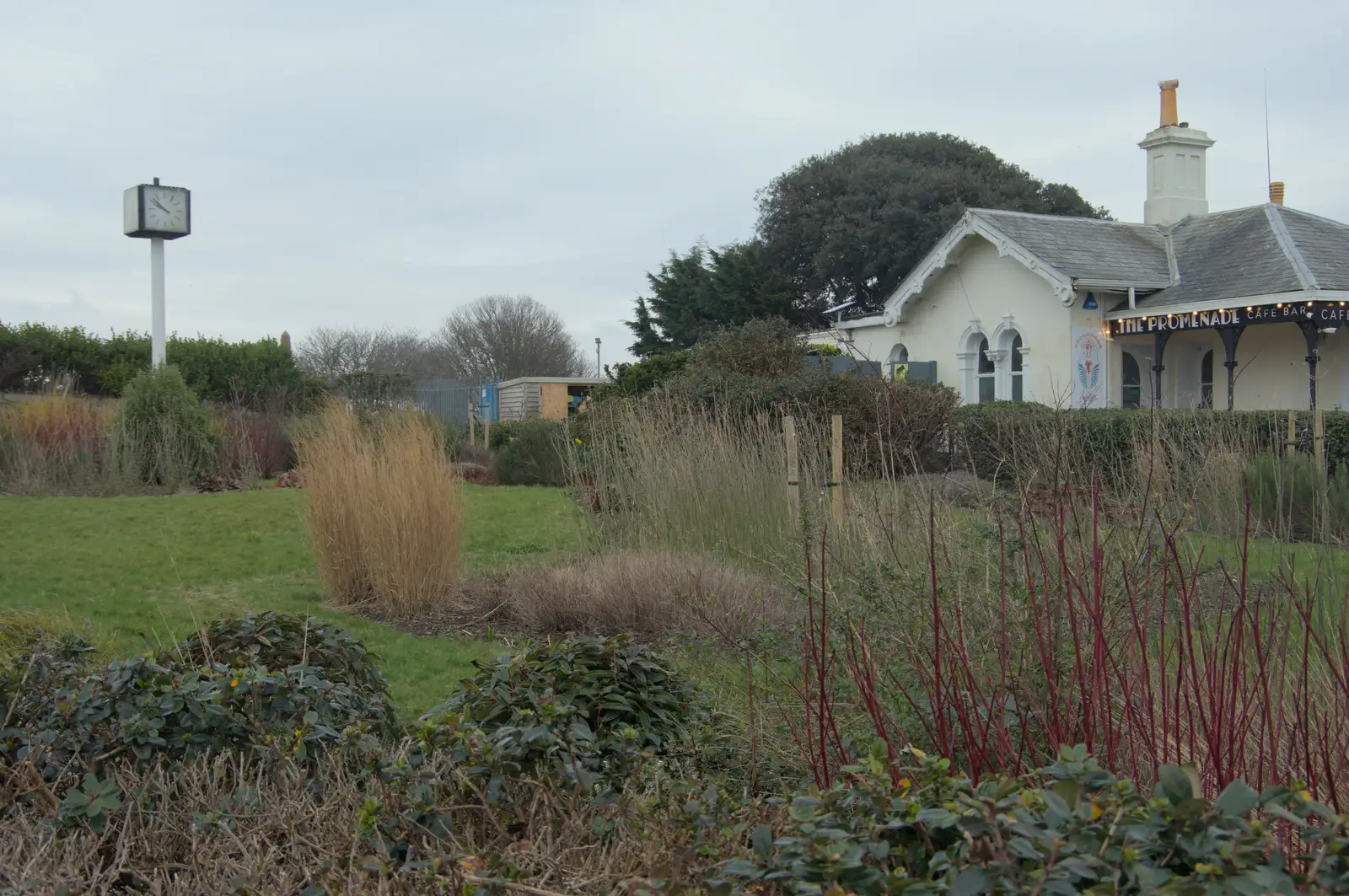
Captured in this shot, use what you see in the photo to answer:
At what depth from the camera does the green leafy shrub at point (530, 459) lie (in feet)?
54.9

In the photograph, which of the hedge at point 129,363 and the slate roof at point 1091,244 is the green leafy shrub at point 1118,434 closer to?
the slate roof at point 1091,244

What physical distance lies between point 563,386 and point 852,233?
10864 mm

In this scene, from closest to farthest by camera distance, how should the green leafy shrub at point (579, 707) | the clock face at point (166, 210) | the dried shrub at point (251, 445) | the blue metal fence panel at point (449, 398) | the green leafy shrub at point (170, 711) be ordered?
the green leafy shrub at point (579, 707), the green leafy shrub at point (170, 711), the dried shrub at point (251, 445), the clock face at point (166, 210), the blue metal fence panel at point (449, 398)

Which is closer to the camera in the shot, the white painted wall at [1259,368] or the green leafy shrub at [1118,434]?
the green leafy shrub at [1118,434]

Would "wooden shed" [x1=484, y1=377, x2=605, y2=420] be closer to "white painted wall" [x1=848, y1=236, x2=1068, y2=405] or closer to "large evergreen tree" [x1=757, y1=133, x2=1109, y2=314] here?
"white painted wall" [x1=848, y1=236, x2=1068, y2=405]

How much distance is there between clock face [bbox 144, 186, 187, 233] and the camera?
1992cm

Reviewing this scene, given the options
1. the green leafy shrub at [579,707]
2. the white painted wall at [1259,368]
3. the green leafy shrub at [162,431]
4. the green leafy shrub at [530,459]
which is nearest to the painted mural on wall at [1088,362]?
the white painted wall at [1259,368]

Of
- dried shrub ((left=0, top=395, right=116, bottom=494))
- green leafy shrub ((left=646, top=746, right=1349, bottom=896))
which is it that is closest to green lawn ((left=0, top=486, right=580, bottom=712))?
dried shrub ((left=0, top=395, right=116, bottom=494))

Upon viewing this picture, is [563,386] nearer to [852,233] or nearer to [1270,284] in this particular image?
[852,233]

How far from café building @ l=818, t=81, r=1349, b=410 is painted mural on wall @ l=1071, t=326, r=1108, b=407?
1.1 inches

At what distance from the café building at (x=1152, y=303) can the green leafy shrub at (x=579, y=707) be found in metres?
12.5

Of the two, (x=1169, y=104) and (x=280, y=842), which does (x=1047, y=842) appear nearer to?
(x=280, y=842)

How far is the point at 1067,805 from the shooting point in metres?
1.54

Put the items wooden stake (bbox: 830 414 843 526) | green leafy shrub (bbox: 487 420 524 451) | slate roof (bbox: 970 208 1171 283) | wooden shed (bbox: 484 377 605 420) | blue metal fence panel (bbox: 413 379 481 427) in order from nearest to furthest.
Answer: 1. wooden stake (bbox: 830 414 843 526)
2. slate roof (bbox: 970 208 1171 283)
3. green leafy shrub (bbox: 487 420 524 451)
4. blue metal fence panel (bbox: 413 379 481 427)
5. wooden shed (bbox: 484 377 605 420)
